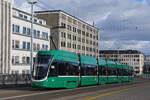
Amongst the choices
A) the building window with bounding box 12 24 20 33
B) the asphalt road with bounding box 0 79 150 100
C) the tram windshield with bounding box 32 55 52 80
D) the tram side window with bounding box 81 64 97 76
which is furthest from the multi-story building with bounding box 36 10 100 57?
the asphalt road with bounding box 0 79 150 100

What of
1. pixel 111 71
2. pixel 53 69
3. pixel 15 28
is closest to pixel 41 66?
pixel 53 69

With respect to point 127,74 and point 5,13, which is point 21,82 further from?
point 5,13

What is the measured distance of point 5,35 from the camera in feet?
190

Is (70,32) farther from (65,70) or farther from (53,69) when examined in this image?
(53,69)

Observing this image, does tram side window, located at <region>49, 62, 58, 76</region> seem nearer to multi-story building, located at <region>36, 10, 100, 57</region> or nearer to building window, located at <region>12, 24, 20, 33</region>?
building window, located at <region>12, 24, 20, 33</region>

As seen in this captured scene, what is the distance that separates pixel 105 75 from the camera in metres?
36.7

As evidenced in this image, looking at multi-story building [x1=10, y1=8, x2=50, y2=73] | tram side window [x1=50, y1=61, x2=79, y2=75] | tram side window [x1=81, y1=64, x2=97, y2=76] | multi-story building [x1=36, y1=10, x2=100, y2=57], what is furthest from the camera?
multi-story building [x1=36, y1=10, x2=100, y2=57]

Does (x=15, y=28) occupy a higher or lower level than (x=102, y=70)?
higher

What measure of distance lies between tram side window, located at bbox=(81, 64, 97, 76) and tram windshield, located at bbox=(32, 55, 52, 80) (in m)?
6.32

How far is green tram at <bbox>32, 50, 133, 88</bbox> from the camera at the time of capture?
2288 centimetres

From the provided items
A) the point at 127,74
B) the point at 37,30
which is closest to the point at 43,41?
the point at 37,30

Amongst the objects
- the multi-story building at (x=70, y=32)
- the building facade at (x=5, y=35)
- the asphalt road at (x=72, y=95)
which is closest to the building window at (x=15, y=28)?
→ the building facade at (x=5, y=35)

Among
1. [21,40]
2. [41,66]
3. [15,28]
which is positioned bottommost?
[41,66]

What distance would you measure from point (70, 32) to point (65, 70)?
6615 centimetres
